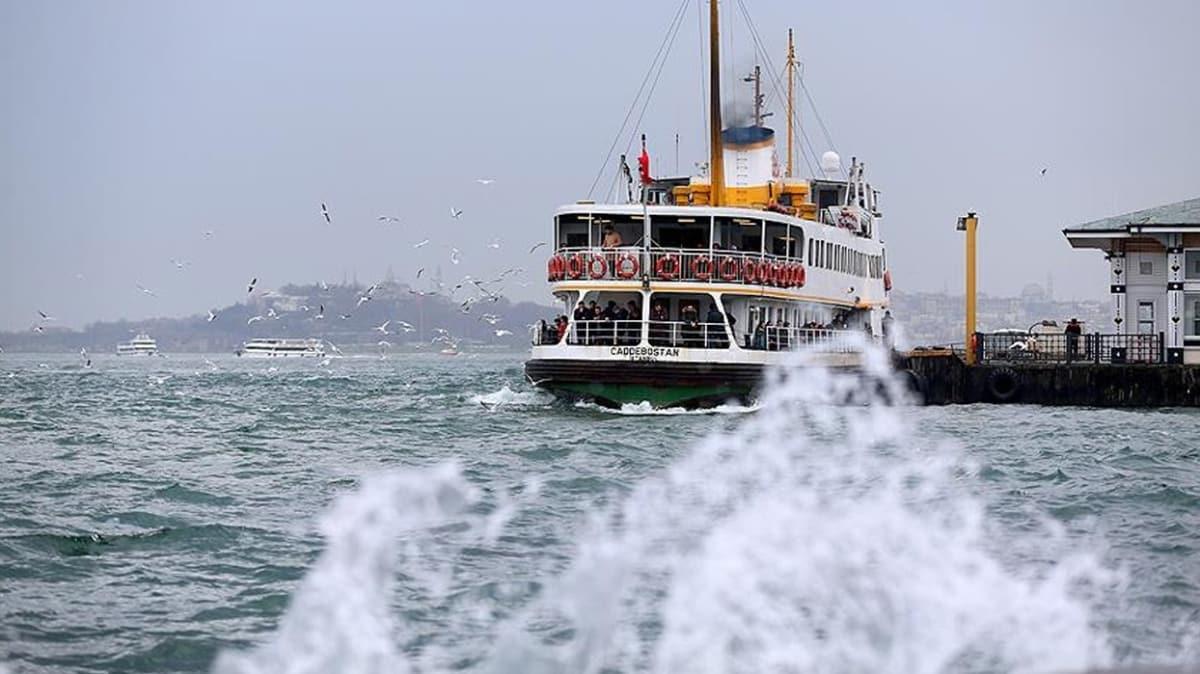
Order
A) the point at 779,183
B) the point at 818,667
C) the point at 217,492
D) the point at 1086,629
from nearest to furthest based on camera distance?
the point at 818,667, the point at 1086,629, the point at 217,492, the point at 779,183

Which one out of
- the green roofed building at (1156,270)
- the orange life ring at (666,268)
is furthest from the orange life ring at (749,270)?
the green roofed building at (1156,270)

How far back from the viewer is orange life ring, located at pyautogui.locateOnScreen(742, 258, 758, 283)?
39094 mm

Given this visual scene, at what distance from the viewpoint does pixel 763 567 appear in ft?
45.3

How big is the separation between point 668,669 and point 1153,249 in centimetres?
4042

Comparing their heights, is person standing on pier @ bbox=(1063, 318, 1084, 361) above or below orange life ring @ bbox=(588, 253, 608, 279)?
below

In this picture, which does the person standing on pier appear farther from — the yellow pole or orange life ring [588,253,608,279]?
orange life ring [588,253,608,279]

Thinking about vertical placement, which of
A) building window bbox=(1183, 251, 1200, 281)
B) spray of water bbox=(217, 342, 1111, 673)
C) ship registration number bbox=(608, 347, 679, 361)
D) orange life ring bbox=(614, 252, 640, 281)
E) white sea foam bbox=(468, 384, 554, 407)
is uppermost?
building window bbox=(1183, 251, 1200, 281)

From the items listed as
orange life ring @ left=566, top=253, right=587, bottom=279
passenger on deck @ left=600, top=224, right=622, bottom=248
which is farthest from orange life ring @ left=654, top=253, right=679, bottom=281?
orange life ring @ left=566, top=253, right=587, bottom=279

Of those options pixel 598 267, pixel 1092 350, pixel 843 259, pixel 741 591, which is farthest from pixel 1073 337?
pixel 741 591

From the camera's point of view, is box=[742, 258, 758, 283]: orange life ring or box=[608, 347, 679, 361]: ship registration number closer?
box=[608, 347, 679, 361]: ship registration number

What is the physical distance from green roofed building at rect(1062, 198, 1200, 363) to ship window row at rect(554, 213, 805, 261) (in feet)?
38.5

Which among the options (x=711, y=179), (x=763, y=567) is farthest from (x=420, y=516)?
(x=711, y=179)

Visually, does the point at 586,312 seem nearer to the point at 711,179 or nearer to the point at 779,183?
the point at 711,179

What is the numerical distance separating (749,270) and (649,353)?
387 centimetres
